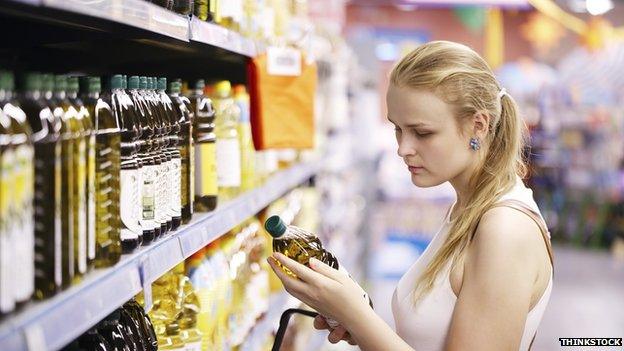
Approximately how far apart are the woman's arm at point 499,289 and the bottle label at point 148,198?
2.20ft

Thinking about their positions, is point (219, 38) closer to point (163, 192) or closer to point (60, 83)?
point (163, 192)

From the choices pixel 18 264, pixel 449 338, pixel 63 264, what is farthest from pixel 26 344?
pixel 449 338

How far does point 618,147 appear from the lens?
1198cm

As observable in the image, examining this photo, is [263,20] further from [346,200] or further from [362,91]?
[362,91]

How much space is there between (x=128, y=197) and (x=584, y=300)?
24.3 ft

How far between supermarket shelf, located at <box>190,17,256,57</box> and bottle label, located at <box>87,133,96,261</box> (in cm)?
61

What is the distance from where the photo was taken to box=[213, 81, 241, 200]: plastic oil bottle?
103 inches

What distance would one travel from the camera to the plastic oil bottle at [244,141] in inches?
117

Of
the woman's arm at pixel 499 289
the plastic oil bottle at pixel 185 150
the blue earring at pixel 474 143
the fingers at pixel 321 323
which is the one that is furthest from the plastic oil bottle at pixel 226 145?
the woman's arm at pixel 499 289

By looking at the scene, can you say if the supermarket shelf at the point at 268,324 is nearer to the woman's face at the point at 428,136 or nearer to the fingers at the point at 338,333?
the fingers at the point at 338,333

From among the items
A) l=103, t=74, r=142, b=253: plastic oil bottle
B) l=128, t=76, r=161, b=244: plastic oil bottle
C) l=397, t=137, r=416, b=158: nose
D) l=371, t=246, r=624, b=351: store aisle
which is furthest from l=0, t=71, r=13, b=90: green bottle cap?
l=371, t=246, r=624, b=351: store aisle

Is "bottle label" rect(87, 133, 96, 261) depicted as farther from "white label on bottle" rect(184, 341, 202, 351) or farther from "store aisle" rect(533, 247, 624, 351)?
"store aisle" rect(533, 247, 624, 351)

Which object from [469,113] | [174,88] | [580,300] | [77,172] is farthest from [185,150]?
[580,300]

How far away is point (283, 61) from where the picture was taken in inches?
121
